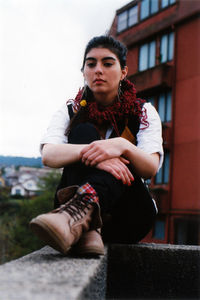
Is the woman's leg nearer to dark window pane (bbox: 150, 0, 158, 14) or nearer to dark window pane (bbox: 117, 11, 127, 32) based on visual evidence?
dark window pane (bbox: 150, 0, 158, 14)

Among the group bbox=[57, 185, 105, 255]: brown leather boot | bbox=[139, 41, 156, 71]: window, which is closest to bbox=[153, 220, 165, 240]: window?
bbox=[139, 41, 156, 71]: window

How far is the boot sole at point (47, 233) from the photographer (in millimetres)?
1490

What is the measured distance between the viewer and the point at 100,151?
1.88 m

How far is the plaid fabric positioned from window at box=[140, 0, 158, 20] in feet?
51.9

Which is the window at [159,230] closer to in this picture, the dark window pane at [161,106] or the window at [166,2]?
the dark window pane at [161,106]

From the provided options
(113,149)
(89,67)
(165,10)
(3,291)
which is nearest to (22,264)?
(3,291)

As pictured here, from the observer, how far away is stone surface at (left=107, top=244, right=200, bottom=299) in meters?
2.13

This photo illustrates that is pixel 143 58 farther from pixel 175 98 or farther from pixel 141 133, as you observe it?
pixel 141 133

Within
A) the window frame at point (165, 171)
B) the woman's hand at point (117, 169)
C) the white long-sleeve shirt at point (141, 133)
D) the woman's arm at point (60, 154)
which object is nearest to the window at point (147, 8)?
the window frame at point (165, 171)

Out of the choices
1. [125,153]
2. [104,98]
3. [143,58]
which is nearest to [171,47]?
[143,58]

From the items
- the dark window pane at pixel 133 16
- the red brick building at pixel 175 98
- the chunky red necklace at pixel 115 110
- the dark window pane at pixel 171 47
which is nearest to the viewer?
the chunky red necklace at pixel 115 110

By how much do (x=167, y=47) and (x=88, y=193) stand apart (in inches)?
584

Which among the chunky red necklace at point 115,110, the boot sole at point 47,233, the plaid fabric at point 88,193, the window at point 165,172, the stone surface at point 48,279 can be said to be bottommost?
the stone surface at point 48,279

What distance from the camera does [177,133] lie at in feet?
49.0
